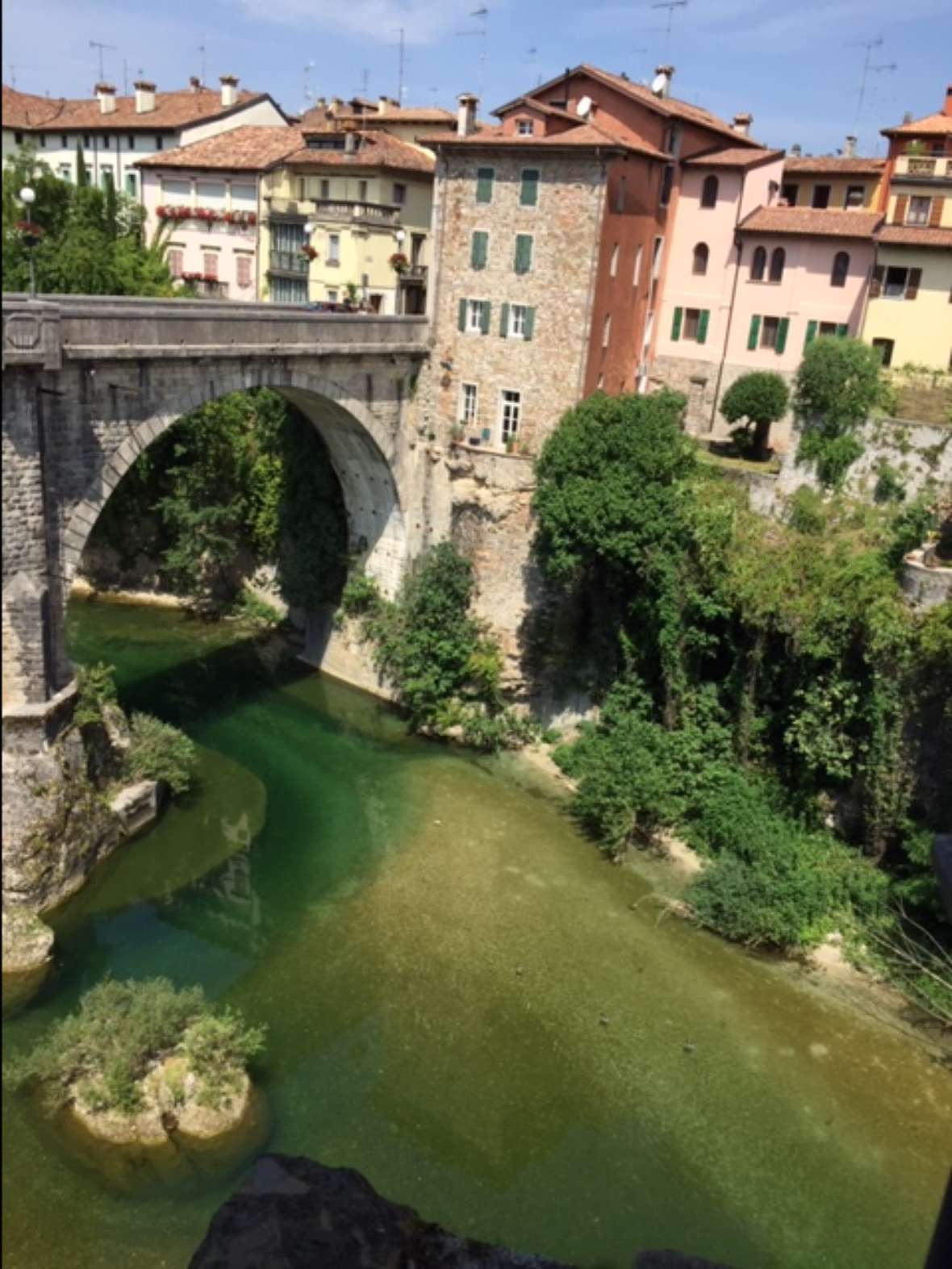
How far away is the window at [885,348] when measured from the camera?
2838cm

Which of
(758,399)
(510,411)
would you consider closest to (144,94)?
(510,411)

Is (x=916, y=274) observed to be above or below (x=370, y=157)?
below

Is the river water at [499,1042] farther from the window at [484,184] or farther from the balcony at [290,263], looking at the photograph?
the balcony at [290,263]

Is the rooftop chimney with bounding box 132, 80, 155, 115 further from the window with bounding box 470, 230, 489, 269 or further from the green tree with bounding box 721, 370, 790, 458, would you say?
the green tree with bounding box 721, 370, 790, 458

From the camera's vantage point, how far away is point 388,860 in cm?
2088

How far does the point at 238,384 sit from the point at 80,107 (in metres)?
15.3

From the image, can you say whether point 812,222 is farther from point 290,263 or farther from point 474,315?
point 290,263

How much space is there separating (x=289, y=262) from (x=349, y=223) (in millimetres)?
3650

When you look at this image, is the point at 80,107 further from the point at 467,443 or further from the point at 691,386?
the point at 691,386

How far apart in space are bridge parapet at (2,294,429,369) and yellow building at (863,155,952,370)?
12.7 metres

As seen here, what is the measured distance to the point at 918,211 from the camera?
2877cm

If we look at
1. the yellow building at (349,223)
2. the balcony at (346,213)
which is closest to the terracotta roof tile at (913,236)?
the yellow building at (349,223)

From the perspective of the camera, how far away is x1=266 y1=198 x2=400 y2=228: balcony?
33.6 m

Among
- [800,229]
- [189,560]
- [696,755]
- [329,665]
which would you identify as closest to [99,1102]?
[696,755]
